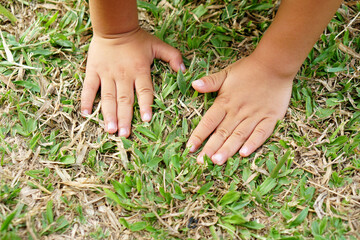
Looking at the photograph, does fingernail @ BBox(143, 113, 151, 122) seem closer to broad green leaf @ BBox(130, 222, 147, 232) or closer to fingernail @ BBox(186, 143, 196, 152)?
fingernail @ BBox(186, 143, 196, 152)

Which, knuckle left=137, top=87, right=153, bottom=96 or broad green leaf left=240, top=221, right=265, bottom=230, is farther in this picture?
knuckle left=137, top=87, right=153, bottom=96

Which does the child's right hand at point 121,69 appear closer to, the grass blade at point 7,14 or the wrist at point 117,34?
the wrist at point 117,34

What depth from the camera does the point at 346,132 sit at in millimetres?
1545

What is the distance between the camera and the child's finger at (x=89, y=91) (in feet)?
5.08

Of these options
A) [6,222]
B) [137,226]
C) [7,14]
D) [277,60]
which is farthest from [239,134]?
[7,14]

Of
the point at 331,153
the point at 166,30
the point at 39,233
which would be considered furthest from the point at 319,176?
the point at 39,233

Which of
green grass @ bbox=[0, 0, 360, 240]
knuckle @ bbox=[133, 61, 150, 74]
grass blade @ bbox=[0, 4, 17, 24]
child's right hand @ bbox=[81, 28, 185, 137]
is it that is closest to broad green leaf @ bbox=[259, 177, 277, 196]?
green grass @ bbox=[0, 0, 360, 240]

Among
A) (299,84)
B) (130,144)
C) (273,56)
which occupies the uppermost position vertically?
(273,56)

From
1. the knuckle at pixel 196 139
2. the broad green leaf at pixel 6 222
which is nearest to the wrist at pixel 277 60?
the knuckle at pixel 196 139

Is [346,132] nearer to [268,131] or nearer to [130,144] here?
[268,131]

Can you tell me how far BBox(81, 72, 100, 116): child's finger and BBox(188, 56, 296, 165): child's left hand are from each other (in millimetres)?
452

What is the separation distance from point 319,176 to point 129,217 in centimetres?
78

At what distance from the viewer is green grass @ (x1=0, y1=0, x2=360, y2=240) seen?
132 centimetres

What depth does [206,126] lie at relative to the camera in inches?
58.7
